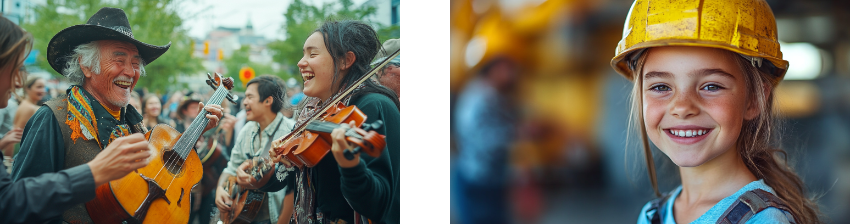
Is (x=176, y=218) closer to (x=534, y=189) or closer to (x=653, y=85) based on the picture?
(x=534, y=189)

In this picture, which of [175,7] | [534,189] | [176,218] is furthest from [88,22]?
[534,189]

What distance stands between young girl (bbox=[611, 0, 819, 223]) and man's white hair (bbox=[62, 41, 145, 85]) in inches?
105

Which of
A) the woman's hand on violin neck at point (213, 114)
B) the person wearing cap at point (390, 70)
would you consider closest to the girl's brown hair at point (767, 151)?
the person wearing cap at point (390, 70)

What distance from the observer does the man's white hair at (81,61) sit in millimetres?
2719

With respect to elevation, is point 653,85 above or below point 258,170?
above

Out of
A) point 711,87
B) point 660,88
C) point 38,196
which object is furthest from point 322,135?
point 711,87

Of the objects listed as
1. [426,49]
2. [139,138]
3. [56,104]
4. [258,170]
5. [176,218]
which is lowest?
[176,218]

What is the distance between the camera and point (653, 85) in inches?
103

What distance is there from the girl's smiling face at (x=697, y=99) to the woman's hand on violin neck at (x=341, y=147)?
1683 millimetres

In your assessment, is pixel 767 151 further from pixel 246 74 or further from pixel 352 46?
pixel 246 74

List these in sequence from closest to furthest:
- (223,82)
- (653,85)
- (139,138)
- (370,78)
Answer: (653,85) < (139,138) < (223,82) < (370,78)

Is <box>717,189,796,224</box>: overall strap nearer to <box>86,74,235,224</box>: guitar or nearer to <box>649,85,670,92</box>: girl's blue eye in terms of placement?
<box>649,85,670,92</box>: girl's blue eye

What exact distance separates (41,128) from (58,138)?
9 centimetres

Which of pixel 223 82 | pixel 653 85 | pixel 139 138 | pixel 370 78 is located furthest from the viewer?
pixel 370 78
